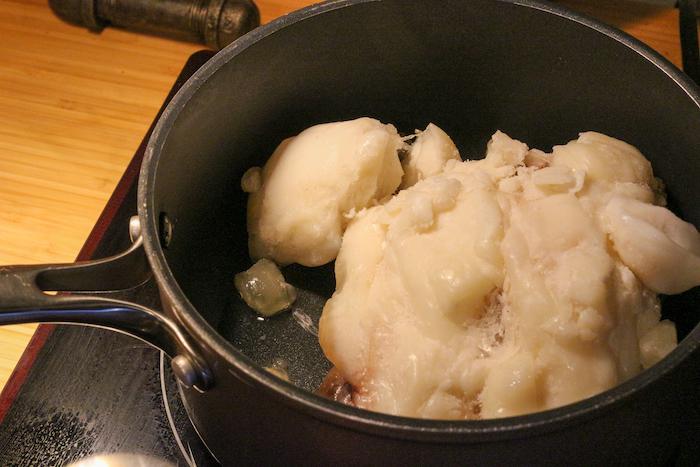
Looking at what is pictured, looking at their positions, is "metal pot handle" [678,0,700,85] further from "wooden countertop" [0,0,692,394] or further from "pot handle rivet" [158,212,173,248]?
"pot handle rivet" [158,212,173,248]

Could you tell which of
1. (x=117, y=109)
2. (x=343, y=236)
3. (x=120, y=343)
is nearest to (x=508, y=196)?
(x=343, y=236)

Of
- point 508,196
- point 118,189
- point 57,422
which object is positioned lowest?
point 57,422

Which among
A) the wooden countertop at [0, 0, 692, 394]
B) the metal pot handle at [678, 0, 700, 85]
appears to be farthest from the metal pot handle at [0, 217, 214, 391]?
the metal pot handle at [678, 0, 700, 85]

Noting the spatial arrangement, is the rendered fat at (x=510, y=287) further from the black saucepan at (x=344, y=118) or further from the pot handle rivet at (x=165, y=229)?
the pot handle rivet at (x=165, y=229)

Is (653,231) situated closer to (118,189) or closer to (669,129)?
(669,129)

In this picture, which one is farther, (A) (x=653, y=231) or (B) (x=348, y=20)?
(B) (x=348, y=20)

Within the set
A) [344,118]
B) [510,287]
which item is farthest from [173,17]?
[510,287]

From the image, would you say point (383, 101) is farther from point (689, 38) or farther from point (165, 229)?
point (689, 38)
